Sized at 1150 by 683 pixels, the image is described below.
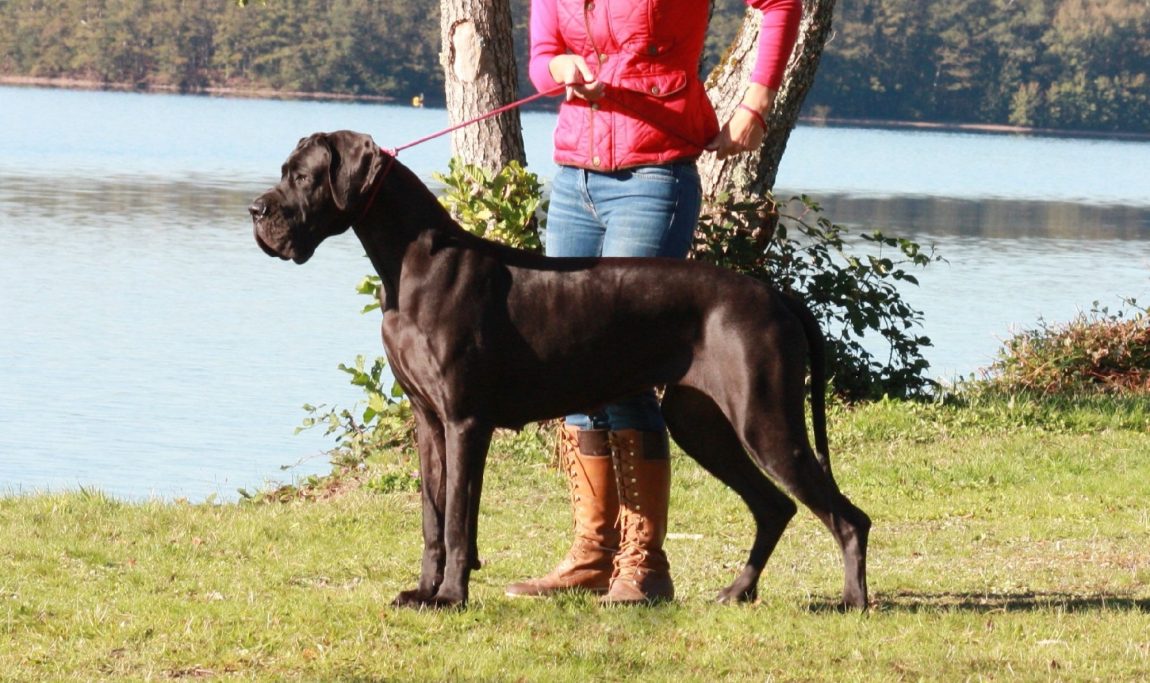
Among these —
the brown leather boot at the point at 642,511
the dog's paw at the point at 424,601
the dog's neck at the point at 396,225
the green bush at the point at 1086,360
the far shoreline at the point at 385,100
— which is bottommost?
the far shoreline at the point at 385,100

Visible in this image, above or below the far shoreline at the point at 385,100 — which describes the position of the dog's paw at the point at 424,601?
above

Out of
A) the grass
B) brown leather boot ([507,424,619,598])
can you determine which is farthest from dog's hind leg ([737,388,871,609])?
brown leather boot ([507,424,619,598])

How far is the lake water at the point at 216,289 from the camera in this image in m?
11.9

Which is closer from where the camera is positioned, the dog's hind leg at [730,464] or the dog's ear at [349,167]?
the dog's ear at [349,167]

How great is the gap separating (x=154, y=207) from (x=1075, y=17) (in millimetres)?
72070

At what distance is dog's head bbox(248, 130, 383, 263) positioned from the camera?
4.91m

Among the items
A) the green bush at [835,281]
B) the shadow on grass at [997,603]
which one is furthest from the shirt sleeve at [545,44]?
the green bush at [835,281]

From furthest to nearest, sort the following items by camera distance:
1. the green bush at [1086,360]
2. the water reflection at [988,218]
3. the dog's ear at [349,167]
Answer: the water reflection at [988,218] < the green bush at [1086,360] < the dog's ear at [349,167]

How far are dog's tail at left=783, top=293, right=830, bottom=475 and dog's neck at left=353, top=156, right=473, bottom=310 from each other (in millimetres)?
1135

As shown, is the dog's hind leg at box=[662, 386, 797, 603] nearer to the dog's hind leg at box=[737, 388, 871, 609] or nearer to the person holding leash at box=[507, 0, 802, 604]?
the person holding leash at box=[507, 0, 802, 604]

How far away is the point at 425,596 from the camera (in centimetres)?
516

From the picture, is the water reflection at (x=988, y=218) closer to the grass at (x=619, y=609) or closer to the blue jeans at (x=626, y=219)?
the grass at (x=619, y=609)

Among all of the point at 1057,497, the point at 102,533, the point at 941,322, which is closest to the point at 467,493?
the point at 102,533

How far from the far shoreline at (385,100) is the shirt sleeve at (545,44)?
7081cm
